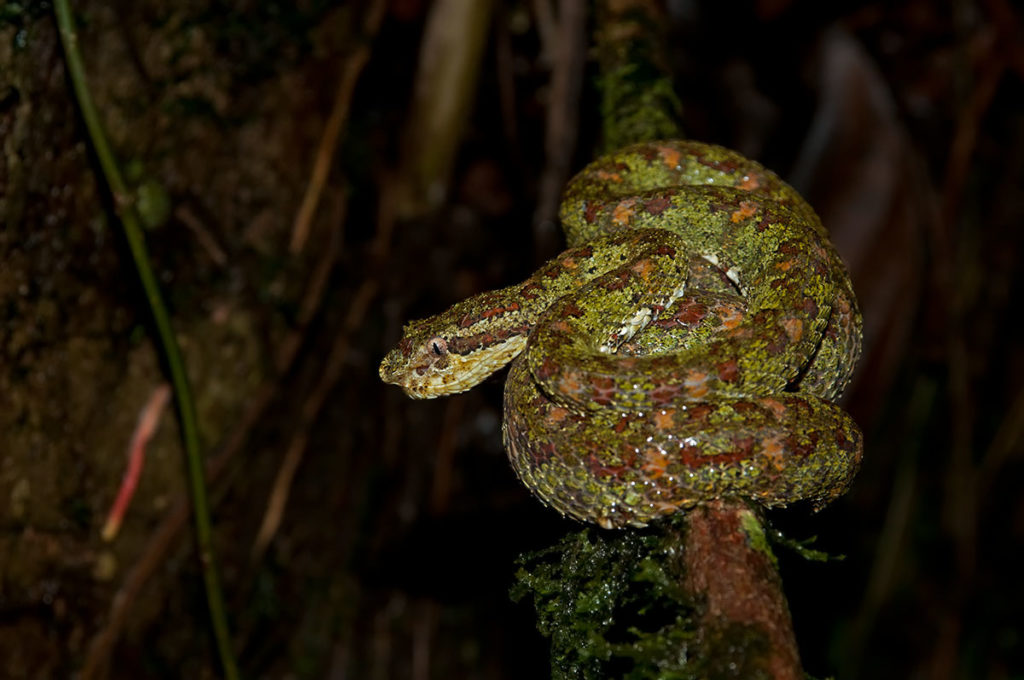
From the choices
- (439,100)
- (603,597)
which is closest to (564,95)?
(439,100)

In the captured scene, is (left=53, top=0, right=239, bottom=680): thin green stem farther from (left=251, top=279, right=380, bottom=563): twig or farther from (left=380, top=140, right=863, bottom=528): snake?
(left=380, top=140, right=863, bottom=528): snake

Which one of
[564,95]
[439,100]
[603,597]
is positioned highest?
[439,100]

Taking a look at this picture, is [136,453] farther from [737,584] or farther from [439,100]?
[737,584]

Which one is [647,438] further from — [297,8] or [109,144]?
[297,8]

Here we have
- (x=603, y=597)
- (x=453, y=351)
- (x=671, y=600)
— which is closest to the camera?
(x=671, y=600)

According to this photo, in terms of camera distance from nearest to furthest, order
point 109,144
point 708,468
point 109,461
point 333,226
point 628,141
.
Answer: point 708,468
point 109,144
point 628,141
point 109,461
point 333,226

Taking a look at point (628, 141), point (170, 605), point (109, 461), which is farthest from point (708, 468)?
point (170, 605)
